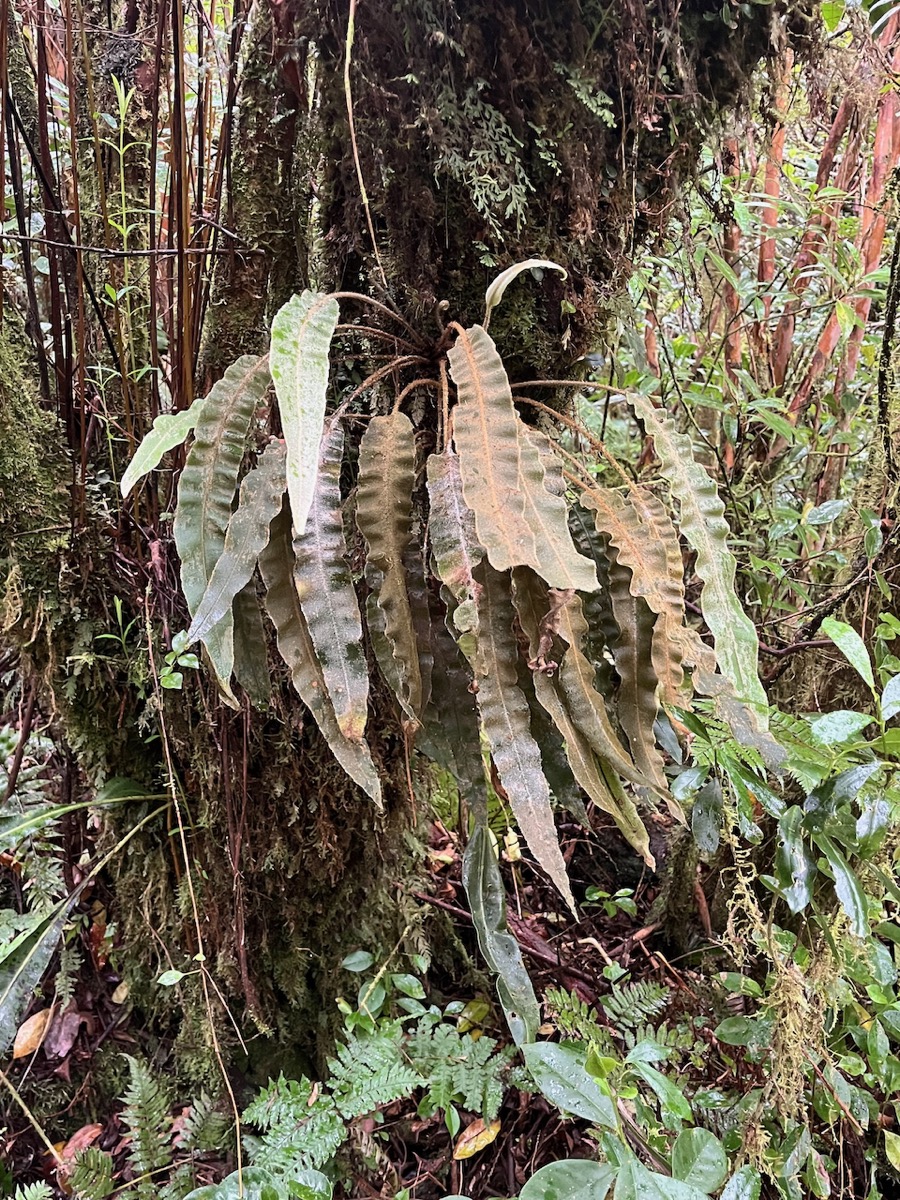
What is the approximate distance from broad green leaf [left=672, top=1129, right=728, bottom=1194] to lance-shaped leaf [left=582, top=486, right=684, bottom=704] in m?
0.45

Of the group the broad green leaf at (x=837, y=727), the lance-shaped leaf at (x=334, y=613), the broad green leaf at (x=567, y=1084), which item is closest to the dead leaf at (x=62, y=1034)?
the broad green leaf at (x=567, y=1084)

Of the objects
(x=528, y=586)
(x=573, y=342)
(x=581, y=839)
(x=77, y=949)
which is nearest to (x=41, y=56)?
(x=573, y=342)

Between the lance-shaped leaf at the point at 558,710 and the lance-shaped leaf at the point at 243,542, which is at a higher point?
the lance-shaped leaf at the point at 243,542

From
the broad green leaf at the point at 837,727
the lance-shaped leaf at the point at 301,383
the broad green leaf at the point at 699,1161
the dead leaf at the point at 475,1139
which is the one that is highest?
the lance-shaped leaf at the point at 301,383

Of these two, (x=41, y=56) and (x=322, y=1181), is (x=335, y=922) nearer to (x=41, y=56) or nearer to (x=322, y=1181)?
(x=322, y=1181)

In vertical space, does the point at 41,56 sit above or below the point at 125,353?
above

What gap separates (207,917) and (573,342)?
992 millimetres

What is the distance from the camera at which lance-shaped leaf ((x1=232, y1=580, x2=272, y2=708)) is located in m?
0.69

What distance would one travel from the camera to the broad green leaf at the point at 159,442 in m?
0.61

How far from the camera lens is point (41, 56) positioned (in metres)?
0.90

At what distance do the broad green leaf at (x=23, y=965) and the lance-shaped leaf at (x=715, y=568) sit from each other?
1032 mm

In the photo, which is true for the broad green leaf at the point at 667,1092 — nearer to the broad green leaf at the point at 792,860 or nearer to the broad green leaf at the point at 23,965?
the broad green leaf at the point at 792,860

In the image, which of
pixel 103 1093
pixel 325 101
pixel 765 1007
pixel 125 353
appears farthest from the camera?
pixel 103 1093

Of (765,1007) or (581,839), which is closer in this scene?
(765,1007)
